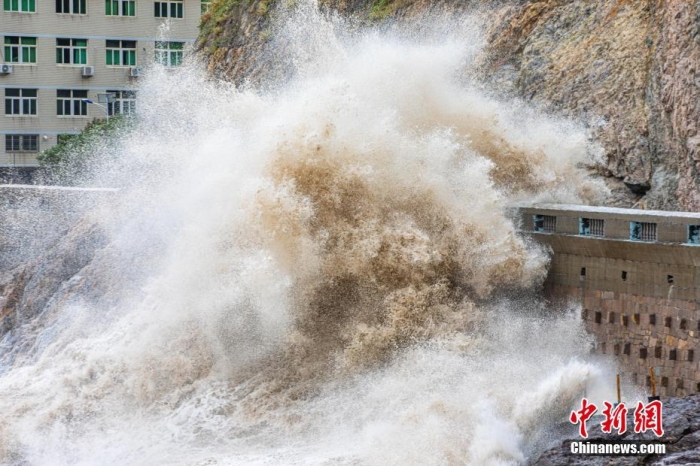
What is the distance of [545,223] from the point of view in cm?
1844

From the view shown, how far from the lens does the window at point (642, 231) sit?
54.5 ft

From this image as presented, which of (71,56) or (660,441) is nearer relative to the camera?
(660,441)

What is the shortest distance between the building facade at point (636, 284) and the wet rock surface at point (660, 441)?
1186 mm

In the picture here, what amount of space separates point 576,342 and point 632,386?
1029 millimetres

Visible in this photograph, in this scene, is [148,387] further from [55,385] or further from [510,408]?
[510,408]

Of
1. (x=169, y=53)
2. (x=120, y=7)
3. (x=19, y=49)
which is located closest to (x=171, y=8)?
(x=120, y=7)

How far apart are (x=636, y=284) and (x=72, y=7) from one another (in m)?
29.6

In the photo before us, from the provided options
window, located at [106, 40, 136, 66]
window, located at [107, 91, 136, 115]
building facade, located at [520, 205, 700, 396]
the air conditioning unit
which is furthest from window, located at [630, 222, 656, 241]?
window, located at [106, 40, 136, 66]

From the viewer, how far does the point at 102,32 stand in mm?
43812

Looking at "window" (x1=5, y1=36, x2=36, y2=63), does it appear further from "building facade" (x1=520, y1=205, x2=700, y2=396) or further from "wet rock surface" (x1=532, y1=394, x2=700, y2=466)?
"wet rock surface" (x1=532, y1=394, x2=700, y2=466)

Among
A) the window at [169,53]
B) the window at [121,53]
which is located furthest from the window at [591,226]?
the window at [121,53]

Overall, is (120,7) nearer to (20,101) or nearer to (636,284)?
(20,101)

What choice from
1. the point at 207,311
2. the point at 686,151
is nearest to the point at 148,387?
the point at 207,311

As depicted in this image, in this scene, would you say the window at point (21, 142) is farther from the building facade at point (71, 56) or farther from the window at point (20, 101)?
the window at point (20, 101)
